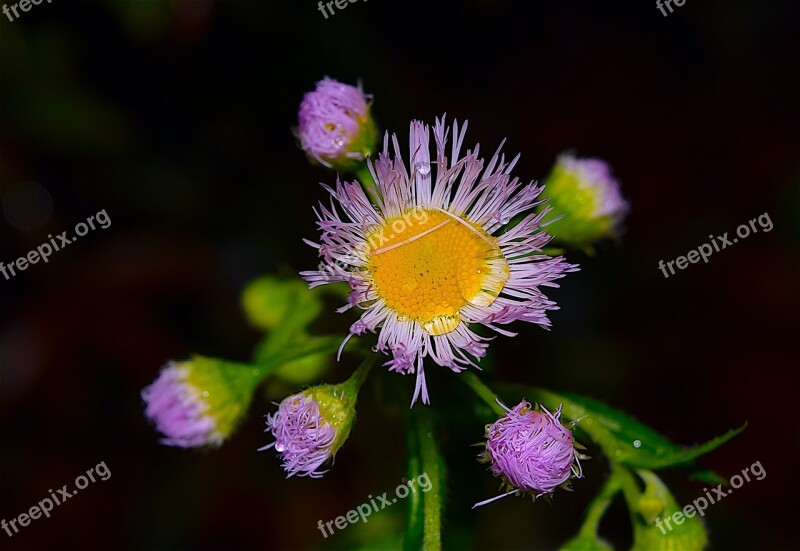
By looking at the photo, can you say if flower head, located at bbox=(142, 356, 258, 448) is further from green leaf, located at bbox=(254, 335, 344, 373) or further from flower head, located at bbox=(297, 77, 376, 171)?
flower head, located at bbox=(297, 77, 376, 171)

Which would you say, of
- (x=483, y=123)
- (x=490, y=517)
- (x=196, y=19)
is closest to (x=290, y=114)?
(x=196, y=19)

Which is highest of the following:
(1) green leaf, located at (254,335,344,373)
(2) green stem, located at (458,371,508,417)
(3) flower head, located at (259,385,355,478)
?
(1) green leaf, located at (254,335,344,373)

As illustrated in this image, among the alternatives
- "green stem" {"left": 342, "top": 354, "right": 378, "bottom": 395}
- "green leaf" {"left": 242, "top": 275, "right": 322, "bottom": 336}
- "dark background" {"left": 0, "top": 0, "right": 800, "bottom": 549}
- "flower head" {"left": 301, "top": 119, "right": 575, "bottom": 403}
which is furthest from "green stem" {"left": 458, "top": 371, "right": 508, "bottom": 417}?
"dark background" {"left": 0, "top": 0, "right": 800, "bottom": 549}

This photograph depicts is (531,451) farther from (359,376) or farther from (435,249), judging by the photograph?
(435,249)

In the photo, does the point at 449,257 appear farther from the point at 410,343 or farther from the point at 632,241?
the point at 632,241

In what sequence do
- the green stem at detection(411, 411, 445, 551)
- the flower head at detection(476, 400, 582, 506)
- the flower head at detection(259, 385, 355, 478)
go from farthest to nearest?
1. the green stem at detection(411, 411, 445, 551)
2. the flower head at detection(259, 385, 355, 478)
3. the flower head at detection(476, 400, 582, 506)

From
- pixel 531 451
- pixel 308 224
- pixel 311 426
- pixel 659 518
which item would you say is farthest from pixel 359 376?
pixel 308 224

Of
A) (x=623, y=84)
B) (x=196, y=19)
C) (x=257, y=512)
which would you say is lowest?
(x=257, y=512)
